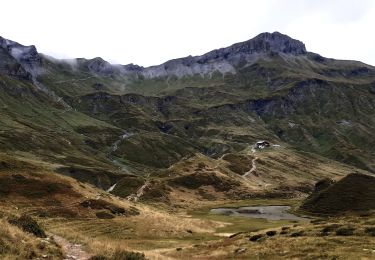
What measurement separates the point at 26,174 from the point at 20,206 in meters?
14.1

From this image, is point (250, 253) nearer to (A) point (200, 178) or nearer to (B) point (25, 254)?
(B) point (25, 254)

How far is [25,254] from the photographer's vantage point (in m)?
23.4

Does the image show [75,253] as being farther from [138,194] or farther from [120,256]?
[138,194]

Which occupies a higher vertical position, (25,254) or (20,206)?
(25,254)

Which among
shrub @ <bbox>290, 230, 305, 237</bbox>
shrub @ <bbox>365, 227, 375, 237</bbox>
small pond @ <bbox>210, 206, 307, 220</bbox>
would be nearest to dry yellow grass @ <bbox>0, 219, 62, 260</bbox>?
shrub @ <bbox>290, 230, 305, 237</bbox>

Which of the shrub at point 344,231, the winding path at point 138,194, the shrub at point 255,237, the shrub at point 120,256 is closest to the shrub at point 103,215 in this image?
the shrub at point 255,237

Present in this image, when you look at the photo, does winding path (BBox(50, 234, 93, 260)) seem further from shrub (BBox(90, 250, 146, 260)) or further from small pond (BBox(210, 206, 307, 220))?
small pond (BBox(210, 206, 307, 220))

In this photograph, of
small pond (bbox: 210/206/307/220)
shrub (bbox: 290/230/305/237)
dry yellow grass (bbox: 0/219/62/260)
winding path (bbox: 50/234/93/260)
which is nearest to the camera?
dry yellow grass (bbox: 0/219/62/260)

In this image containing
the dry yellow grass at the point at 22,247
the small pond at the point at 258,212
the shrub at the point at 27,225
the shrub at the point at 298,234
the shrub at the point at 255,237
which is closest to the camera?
the dry yellow grass at the point at 22,247

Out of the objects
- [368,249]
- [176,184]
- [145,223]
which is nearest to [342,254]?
[368,249]

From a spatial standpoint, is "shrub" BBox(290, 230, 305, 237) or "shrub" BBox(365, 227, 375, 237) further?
"shrub" BBox(290, 230, 305, 237)

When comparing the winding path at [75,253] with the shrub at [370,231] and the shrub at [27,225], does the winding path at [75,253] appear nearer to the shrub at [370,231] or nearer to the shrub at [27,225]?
the shrub at [27,225]

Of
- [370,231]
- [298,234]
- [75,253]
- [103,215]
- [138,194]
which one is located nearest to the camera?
[75,253]

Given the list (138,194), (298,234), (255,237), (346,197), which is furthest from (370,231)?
(138,194)
